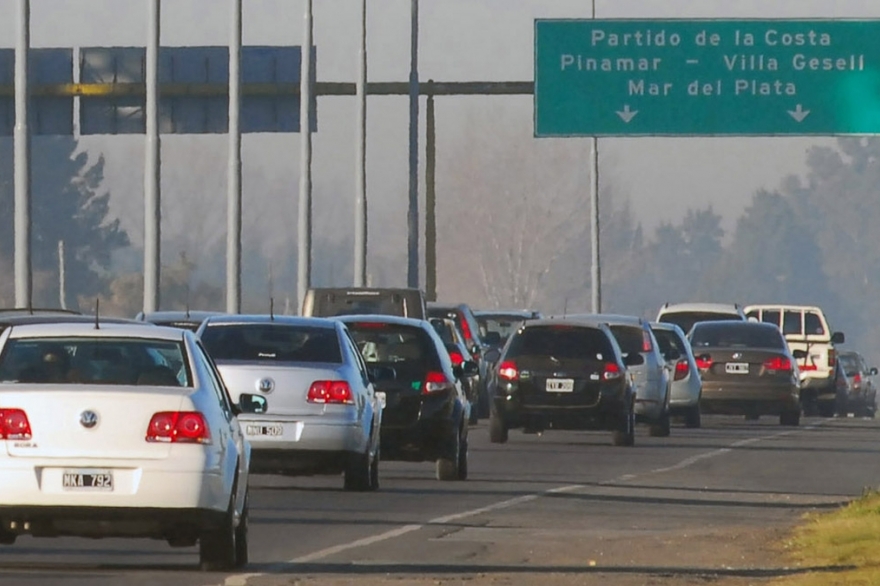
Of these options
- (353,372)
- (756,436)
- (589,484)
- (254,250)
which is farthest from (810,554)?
(254,250)

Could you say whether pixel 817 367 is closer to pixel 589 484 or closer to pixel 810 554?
pixel 589 484

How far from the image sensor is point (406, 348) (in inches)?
1000

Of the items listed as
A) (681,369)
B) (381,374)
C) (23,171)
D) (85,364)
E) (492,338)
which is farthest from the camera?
(492,338)

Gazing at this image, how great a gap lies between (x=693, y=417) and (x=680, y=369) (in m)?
1.46

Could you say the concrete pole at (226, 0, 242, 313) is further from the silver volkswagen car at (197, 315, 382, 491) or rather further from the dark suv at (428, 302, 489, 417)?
the silver volkswagen car at (197, 315, 382, 491)

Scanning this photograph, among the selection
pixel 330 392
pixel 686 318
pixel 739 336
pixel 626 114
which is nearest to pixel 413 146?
pixel 686 318

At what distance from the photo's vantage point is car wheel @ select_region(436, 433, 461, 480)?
2516 centimetres

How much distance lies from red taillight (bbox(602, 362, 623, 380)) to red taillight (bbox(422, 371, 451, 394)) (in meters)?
8.84

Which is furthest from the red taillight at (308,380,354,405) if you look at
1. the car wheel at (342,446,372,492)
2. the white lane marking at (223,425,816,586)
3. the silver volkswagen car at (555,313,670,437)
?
the silver volkswagen car at (555,313,670,437)

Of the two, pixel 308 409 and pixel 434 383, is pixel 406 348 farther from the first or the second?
pixel 308 409

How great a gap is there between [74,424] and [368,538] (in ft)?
12.0

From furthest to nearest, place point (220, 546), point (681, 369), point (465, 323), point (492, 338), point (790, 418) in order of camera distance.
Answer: point (790, 418)
point (465, 323)
point (492, 338)
point (681, 369)
point (220, 546)

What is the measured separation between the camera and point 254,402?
16703 millimetres

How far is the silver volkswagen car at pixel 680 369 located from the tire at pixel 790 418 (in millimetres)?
3072
